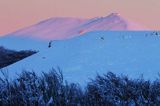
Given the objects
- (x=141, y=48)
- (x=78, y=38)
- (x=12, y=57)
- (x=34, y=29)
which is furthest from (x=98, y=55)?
(x=34, y=29)

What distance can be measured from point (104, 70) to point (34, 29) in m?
18.6

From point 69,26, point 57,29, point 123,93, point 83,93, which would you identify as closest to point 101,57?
point 83,93

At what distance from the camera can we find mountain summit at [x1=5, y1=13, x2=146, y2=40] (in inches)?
1178

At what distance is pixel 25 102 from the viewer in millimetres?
11570

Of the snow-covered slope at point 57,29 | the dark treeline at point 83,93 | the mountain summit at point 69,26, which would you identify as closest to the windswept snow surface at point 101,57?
the dark treeline at point 83,93

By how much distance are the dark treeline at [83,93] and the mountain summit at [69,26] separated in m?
16.9

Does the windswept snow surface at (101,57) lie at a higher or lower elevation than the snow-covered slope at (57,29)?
lower

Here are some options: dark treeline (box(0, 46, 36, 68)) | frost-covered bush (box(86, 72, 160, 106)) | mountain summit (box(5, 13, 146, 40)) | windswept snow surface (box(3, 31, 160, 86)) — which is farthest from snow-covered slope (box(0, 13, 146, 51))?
frost-covered bush (box(86, 72, 160, 106))

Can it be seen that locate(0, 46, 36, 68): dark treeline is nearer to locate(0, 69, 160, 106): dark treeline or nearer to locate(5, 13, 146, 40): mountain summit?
locate(5, 13, 146, 40): mountain summit

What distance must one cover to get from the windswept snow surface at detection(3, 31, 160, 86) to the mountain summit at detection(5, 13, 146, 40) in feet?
26.2

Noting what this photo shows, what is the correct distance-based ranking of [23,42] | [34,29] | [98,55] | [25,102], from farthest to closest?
1. [34,29]
2. [23,42]
3. [98,55]
4. [25,102]

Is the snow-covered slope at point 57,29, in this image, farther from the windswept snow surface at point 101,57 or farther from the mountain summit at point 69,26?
the windswept snow surface at point 101,57

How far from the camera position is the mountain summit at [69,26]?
29930mm

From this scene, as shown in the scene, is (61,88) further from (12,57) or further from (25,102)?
(12,57)
